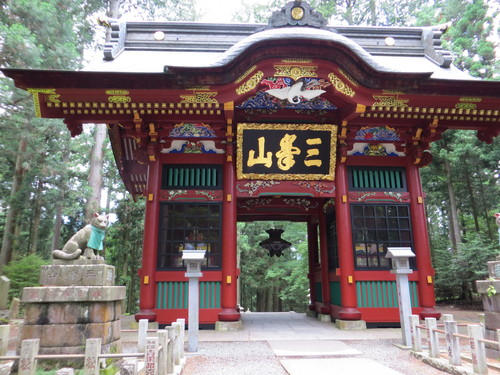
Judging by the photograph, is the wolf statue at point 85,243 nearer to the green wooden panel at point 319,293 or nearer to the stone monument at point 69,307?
the stone monument at point 69,307

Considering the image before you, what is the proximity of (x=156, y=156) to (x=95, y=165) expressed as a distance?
668cm

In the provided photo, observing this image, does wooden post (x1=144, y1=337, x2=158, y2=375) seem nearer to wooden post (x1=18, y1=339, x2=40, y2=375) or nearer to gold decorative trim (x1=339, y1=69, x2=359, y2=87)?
wooden post (x1=18, y1=339, x2=40, y2=375)

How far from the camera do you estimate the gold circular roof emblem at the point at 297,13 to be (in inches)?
307

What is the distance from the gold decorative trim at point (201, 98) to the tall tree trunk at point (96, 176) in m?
7.35

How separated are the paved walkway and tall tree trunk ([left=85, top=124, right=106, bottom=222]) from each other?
7706mm

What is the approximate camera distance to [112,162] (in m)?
19.9

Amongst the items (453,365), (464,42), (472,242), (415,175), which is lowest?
(453,365)

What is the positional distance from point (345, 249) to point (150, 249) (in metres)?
4.56

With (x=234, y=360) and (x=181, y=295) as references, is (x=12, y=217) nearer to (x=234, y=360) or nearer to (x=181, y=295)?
(x=181, y=295)

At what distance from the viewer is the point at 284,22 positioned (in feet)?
25.4

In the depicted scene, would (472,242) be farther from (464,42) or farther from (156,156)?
(156,156)

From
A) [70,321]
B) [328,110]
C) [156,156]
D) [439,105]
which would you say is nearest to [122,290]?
[70,321]

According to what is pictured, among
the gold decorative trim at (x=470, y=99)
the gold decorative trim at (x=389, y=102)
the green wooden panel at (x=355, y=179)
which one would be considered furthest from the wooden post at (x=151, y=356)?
the gold decorative trim at (x=470, y=99)

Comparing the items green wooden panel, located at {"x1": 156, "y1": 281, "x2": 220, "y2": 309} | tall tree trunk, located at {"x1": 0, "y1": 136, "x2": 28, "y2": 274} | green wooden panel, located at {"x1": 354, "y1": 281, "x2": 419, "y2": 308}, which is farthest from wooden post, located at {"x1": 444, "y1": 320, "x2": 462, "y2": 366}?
tall tree trunk, located at {"x1": 0, "y1": 136, "x2": 28, "y2": 274}
